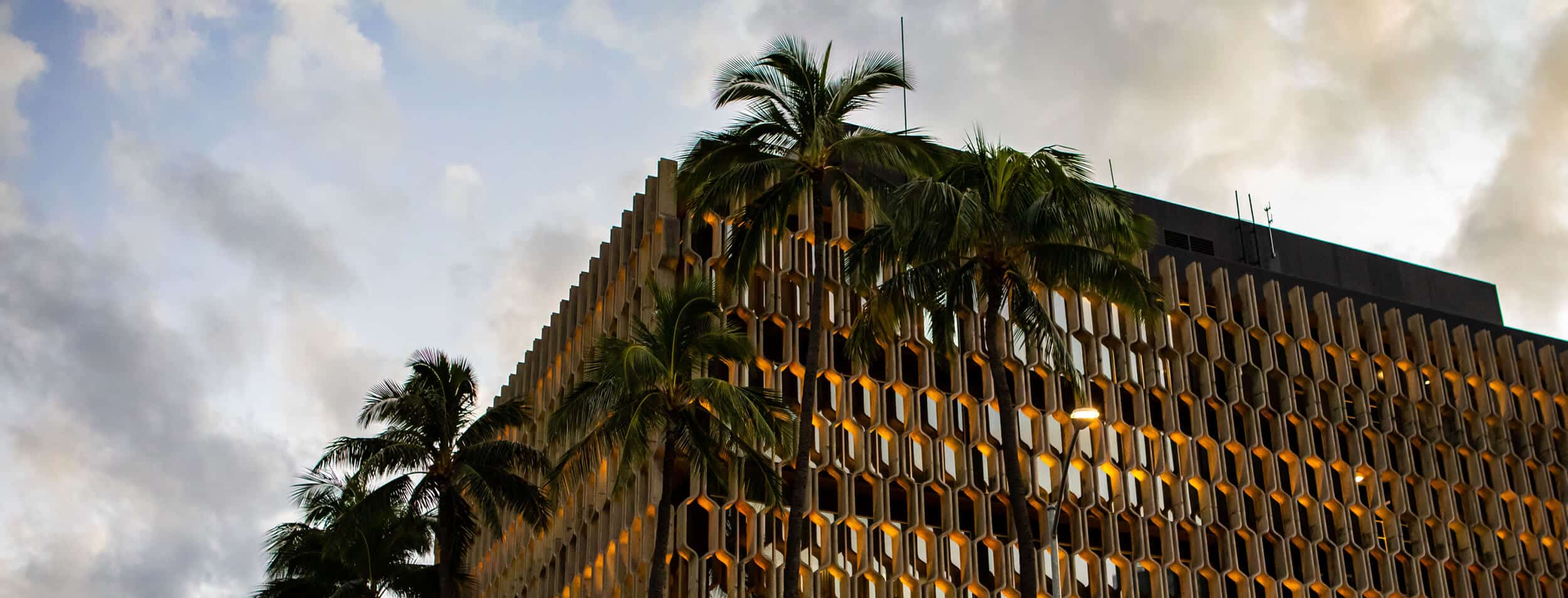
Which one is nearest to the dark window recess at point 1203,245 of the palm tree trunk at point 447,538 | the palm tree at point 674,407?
the palm tree at point 674,407

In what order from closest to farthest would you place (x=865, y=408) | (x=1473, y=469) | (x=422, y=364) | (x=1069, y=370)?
(x=1069, y=370)
(x=422, y=364)
(x=865, y=408)
(x=1473, y=469)

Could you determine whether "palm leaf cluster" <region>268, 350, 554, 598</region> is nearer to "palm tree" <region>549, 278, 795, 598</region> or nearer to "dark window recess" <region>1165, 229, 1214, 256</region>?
"palm tree" <region>549, 278, 795, 598</region>

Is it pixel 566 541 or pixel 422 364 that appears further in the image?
pixel 566 541

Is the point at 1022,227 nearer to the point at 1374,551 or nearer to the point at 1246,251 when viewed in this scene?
the point at 1374,551

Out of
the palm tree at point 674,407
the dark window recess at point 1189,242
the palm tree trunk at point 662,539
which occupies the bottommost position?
the palm tree trunk at point 662,539

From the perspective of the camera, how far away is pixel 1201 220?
5738 cm

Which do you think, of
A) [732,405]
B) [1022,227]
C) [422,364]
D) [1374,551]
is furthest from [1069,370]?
[1374,551]

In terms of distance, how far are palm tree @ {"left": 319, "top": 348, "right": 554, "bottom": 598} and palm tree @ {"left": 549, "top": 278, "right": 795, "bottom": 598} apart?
115 inches

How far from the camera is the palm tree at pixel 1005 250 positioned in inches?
1222

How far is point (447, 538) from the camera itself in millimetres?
37156

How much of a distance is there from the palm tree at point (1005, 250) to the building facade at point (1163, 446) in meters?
6.88

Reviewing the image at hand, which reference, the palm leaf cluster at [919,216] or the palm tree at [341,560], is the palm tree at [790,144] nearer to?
the palm leaf cluster at [919,216]

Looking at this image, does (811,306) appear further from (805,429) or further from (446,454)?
(446,454)

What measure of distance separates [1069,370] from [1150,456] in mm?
19101
